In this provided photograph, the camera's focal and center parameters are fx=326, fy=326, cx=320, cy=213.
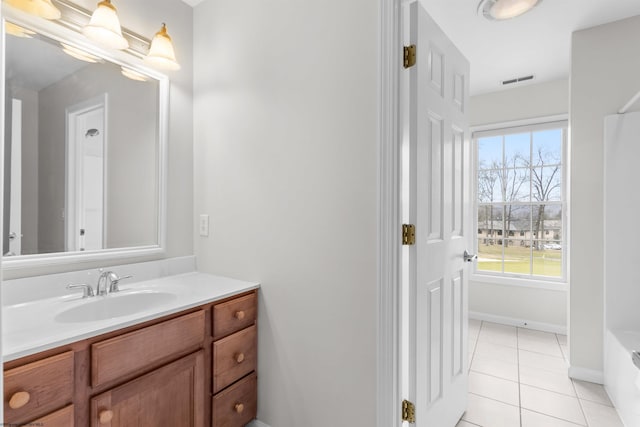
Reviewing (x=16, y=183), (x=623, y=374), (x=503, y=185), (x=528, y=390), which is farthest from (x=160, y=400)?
(x=503, y=185)

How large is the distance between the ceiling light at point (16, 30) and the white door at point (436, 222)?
167cm

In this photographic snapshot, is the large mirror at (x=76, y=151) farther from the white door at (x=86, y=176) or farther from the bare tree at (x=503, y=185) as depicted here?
the bare tree at (x=503, y=185)

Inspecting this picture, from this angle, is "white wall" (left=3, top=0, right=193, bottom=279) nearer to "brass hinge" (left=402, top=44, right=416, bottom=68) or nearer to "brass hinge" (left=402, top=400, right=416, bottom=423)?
"brass hinge" (left=402, top=44, right=416, bottom=68)

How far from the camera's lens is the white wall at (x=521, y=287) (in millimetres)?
3309

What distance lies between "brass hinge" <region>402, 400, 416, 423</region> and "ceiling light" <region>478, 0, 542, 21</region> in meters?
2.39

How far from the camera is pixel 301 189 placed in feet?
5.25

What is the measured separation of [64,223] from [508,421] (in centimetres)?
263

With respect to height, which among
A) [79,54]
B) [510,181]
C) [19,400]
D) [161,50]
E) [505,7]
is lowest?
[19,400]

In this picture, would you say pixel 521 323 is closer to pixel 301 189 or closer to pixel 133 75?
pixel 301 189

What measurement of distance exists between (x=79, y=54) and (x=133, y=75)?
0.86ft

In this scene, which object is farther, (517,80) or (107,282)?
(517,80)

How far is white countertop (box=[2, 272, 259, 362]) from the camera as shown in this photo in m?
1.04

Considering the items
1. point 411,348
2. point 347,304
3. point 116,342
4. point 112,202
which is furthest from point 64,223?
point 411,348

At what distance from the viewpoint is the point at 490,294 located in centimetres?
368
